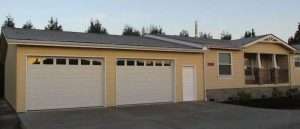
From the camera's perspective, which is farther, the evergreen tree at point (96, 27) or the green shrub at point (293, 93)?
the evergreen tree at point (96, 27)

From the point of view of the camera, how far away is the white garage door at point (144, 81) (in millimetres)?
16969

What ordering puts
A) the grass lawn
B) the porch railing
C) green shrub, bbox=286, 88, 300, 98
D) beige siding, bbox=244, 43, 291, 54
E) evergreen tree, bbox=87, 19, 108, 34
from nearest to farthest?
the grass lawn, green shrub, bbox=286, 88, 300, 98, beige siding, bbox=244, 43, 291, 54, the porch railing, evergreen tree, bbox=87, 19, 108, 34

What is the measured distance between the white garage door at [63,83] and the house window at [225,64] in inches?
302

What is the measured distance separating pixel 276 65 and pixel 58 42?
15.5 metres

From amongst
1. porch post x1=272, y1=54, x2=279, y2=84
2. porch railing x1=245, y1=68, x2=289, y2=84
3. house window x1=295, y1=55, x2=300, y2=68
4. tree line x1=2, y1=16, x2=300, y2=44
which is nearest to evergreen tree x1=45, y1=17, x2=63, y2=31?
tree line x1=2, y1=16, x2=300, y2=44

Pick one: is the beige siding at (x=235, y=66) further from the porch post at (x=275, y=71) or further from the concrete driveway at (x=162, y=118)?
the concrete driveway at (x=162, y=118)

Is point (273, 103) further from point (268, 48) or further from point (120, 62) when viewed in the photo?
point (120, 62)

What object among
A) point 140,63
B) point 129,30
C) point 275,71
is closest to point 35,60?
point 140,63

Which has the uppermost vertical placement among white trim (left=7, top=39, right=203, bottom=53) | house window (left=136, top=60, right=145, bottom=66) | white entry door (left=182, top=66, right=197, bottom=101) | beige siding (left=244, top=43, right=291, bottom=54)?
beige siding (left=244, top=43, right=291, bottom=54)

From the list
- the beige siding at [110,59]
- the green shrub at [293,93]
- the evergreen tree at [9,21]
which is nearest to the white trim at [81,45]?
the beige siding at [110,59]

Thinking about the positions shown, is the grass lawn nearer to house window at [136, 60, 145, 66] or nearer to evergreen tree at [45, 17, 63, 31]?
house window at [136, 60, 145, 66]

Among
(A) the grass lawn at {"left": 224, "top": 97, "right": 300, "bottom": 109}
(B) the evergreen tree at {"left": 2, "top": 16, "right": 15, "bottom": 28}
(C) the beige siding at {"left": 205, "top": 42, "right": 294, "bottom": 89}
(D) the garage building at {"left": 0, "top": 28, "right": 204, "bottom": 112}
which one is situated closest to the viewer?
(D) the garage building at {"left": 0, "top": 28, "right": 204, "bottom": 112}

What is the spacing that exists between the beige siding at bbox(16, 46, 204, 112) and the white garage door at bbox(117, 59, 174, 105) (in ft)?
0.92

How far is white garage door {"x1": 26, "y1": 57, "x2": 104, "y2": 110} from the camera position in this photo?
14805 millimetres
